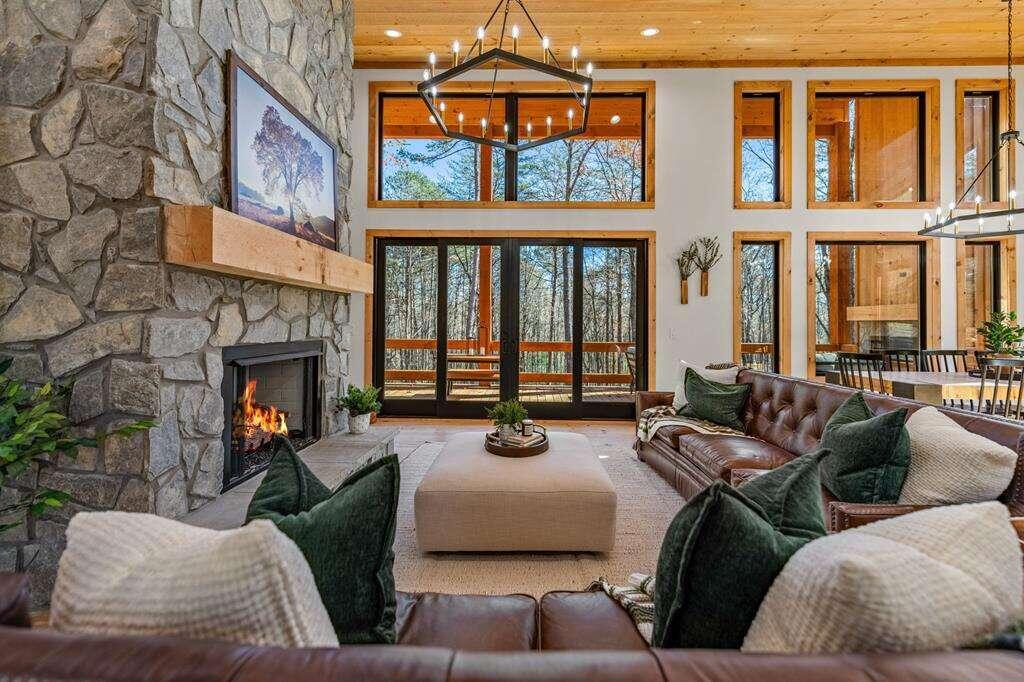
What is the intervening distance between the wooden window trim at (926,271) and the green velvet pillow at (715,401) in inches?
103

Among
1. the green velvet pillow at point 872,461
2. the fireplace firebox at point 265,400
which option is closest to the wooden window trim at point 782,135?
the green velvet pillow at point 872,461

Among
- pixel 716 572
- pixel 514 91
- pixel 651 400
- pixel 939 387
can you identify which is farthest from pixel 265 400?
pixel 939 387

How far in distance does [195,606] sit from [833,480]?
228 cm

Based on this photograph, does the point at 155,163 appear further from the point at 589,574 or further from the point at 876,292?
the point at 876,292

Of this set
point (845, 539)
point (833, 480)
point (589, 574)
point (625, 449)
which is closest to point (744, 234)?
point (625, 449)

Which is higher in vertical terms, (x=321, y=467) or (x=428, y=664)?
(x=428, y=664)

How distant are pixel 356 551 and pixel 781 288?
6067mm

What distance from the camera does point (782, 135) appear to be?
5715mm

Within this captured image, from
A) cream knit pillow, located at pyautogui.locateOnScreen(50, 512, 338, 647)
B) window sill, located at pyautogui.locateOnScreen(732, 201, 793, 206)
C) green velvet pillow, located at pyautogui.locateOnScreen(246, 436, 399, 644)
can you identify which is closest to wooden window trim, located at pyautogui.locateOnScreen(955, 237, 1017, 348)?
window sill, located at pyautogui.locateOnScreen(732, 201, 793, 206)

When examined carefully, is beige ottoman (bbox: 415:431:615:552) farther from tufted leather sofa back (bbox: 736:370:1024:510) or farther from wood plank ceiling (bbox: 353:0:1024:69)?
wood plank ceiling (bbox: 353:0:1024:69)

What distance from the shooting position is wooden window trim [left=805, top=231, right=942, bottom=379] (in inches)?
221

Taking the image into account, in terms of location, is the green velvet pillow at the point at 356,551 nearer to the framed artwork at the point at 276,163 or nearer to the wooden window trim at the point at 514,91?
the framed artwork at the point at 276,163

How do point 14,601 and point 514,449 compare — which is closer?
point 14,601

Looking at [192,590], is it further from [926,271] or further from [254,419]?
[926,271]
